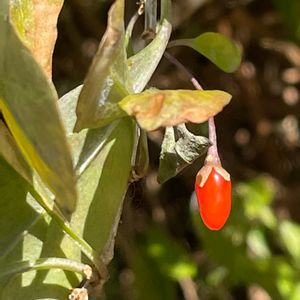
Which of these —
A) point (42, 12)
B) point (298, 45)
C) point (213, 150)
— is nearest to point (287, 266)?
point (298, 45)

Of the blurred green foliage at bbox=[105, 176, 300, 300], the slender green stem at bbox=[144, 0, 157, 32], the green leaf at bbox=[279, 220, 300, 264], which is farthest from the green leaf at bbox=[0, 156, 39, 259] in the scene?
the green leaf at bbox=[279, 220, 300, 264]

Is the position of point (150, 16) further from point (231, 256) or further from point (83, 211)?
point (231, 256)

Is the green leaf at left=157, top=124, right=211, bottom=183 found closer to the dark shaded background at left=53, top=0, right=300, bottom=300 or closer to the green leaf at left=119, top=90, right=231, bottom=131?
the green leaf at left=119, top=90, right=231, bottom=131

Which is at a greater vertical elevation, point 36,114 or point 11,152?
point 36,114

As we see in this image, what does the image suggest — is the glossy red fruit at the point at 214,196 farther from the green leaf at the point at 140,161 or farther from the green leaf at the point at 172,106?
the green leaf at the point at 172,106

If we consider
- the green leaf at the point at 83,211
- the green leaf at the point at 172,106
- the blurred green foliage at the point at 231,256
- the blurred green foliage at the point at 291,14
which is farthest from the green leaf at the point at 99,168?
the blurred green foliage at the point at 291,14

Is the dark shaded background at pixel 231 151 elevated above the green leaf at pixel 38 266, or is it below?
below

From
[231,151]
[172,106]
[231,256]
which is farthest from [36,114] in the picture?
[231,151]
